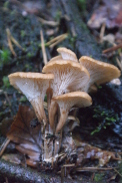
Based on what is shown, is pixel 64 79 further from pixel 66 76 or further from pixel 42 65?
pixel 42 65

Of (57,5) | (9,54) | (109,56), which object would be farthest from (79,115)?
(57,5)

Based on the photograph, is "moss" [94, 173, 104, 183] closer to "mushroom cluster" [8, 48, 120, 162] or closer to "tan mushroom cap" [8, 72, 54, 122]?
"mushroom cluster" [8, 48, 120, 162]

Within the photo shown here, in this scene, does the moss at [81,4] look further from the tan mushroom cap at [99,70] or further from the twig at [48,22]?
the tan mushroom cap at [99,70]

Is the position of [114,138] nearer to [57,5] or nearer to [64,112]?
[64,112]

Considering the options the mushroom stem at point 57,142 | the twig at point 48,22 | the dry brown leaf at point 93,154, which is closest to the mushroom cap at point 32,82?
the mushroom stem at point 57,142

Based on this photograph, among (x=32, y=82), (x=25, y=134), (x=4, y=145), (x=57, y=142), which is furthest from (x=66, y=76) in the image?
(x=4, y=145)
